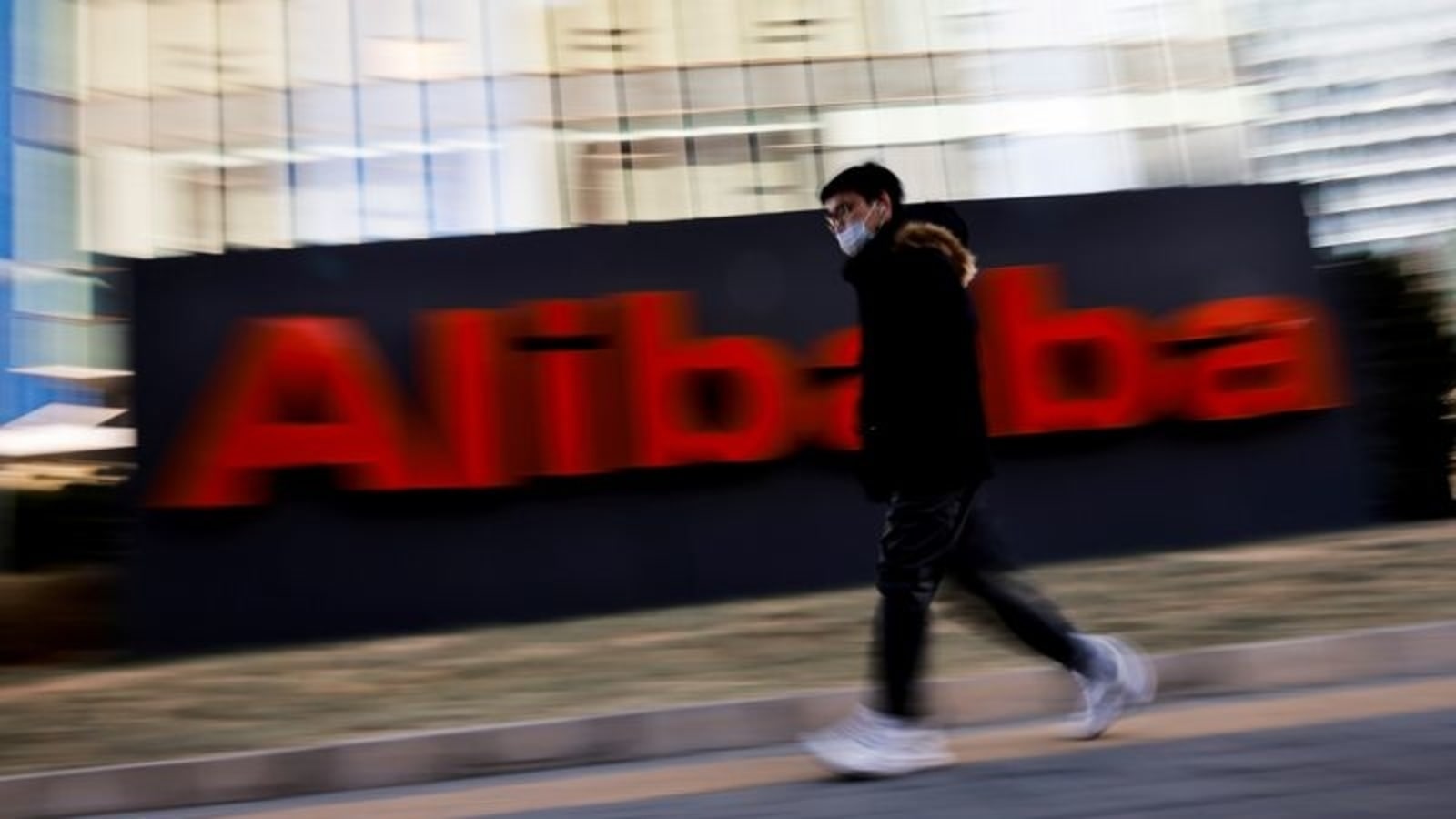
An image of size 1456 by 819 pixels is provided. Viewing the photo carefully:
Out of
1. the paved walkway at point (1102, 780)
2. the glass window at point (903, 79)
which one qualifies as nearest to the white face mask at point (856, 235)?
the paved walkway at point (1102, 780)

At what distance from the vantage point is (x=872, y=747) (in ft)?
12.4

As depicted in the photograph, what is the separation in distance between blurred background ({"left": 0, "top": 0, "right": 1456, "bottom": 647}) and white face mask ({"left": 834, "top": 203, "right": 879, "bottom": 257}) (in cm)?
1067

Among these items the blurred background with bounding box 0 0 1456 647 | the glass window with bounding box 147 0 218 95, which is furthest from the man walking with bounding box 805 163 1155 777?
the glass window with bounding box 147 0 218 95

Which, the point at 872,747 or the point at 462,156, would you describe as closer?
the point at 872,747

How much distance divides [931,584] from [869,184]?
1201 millimetres

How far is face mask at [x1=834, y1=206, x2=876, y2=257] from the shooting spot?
13.3 feet

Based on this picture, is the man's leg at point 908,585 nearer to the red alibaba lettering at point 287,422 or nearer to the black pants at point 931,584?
the black pants at point 931,584

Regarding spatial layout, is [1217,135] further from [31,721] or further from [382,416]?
[31,721]

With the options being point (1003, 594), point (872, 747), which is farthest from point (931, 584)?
point (872, 747)

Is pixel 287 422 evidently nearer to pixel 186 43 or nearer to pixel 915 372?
pixel 915 372

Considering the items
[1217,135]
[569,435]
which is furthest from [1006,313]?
[1217,135]

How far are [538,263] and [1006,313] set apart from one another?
3.17 meters

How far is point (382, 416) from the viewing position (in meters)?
8.58

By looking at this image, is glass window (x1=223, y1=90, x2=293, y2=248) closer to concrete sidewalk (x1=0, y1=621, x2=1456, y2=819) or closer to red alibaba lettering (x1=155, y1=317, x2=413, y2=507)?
red alibaba lettering (x1=155, y1=317, x2=413, y2=507)
